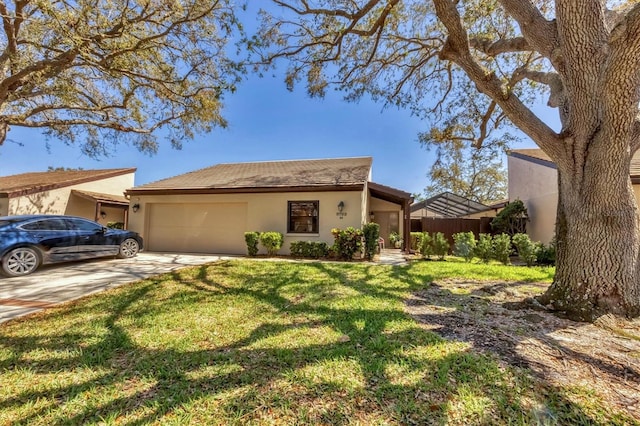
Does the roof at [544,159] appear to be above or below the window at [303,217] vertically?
above

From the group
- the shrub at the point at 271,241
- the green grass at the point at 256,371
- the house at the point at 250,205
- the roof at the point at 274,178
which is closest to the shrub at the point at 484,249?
the house at the point at 250,205

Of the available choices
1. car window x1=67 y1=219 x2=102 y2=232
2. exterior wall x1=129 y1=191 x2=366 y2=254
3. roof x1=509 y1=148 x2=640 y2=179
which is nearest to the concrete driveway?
car window x1=67 y1=219 x2=102 y2=232

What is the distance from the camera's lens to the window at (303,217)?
11.2 metres

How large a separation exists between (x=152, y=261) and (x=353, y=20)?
9126 millimetres

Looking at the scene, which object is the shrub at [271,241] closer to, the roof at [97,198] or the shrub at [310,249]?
the shrub at [310,249]

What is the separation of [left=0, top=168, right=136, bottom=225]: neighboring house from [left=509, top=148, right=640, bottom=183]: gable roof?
1972 cm

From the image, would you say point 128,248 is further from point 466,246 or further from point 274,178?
point 466,246

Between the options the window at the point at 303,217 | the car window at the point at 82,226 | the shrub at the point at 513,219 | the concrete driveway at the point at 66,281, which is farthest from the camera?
the shrub at the point at 513,219

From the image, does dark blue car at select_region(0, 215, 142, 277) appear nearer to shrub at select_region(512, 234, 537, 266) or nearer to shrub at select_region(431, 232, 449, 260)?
shrub at select_region(431, 232, 449, 260)

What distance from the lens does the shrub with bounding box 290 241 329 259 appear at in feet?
33.8

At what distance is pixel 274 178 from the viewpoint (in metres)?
12.4

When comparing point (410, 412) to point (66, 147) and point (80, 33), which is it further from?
point (66, 147)

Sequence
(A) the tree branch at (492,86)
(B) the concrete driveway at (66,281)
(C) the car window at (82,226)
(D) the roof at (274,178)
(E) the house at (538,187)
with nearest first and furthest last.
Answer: (A) the tree branch at (492,86) < (B) the concrete driveway at (66,281) < (C) the car window at (82,226) < (D) the roof at (274,178) < (E) the house at (538,187)

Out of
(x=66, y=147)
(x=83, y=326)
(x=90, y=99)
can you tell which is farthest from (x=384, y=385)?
(x=66, y=147)
